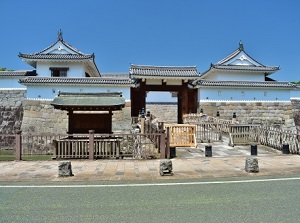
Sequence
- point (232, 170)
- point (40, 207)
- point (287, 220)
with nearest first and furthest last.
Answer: point (287, 220) < point (40, 207) < point (232, 170)

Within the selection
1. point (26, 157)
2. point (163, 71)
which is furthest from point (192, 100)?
point (26, 157)

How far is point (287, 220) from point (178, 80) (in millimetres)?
21513

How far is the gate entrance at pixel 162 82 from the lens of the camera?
79.6 ft

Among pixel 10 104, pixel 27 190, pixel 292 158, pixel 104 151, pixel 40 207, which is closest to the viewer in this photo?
pixel 40 207

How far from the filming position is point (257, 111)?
2592 cm

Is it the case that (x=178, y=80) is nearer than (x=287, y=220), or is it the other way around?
(x=287, y=220)

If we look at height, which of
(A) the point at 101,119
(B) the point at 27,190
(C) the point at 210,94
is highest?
(C) the point at 210,94

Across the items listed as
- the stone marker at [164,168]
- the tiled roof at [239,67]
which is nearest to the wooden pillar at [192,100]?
the tiled roof at [239,67]

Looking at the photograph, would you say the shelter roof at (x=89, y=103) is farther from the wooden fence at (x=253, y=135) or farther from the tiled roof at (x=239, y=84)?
the tiled roof at (x=239, y=84)

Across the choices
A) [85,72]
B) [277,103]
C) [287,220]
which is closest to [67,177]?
[287,220]

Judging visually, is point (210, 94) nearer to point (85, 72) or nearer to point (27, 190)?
point (85, 72)

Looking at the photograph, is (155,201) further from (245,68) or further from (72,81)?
(245,68)

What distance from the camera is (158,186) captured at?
6590 mm

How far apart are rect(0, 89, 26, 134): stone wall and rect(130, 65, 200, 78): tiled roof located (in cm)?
1041
